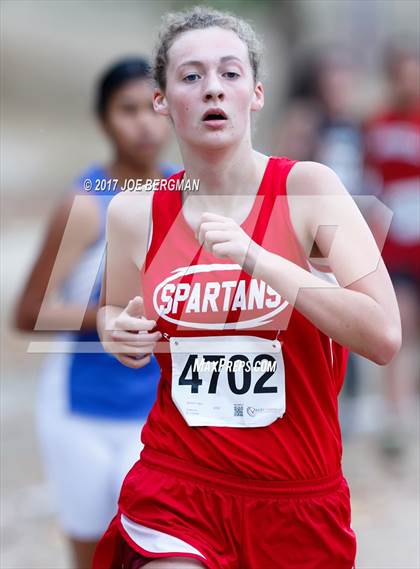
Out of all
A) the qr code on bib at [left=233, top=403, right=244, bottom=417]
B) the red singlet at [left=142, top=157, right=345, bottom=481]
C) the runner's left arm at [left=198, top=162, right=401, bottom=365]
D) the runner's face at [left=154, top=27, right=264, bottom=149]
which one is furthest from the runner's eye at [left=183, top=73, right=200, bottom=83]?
the qr code on bib at [left=233, top=403, right=244, bottom=417]

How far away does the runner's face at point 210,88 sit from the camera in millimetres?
2596

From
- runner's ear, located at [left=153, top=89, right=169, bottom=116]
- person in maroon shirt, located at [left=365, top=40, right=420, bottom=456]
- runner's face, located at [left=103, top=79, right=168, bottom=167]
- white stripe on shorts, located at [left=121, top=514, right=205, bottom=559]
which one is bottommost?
white stripe on shorts, located at [left=121, top=514, right=205, bottom=559]

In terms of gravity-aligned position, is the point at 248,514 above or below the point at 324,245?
below

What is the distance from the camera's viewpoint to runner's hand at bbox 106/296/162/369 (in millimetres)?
2633

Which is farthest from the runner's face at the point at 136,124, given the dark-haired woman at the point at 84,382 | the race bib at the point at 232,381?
the race bib at the point at 232,381

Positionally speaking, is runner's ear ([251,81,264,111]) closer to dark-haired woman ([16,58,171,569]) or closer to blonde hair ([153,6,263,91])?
blonde hair ([153,6,263,91])

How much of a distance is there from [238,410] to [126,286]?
0.52 m

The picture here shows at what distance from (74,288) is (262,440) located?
4.30 feet

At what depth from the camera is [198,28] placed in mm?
2693

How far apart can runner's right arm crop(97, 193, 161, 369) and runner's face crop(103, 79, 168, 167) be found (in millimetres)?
995

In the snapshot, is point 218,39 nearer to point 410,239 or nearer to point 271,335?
point 271,335

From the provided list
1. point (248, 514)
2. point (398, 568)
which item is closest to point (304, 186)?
point (248, 514)

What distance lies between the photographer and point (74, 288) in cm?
368

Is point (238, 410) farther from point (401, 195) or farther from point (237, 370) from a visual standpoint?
point (401, 195)
